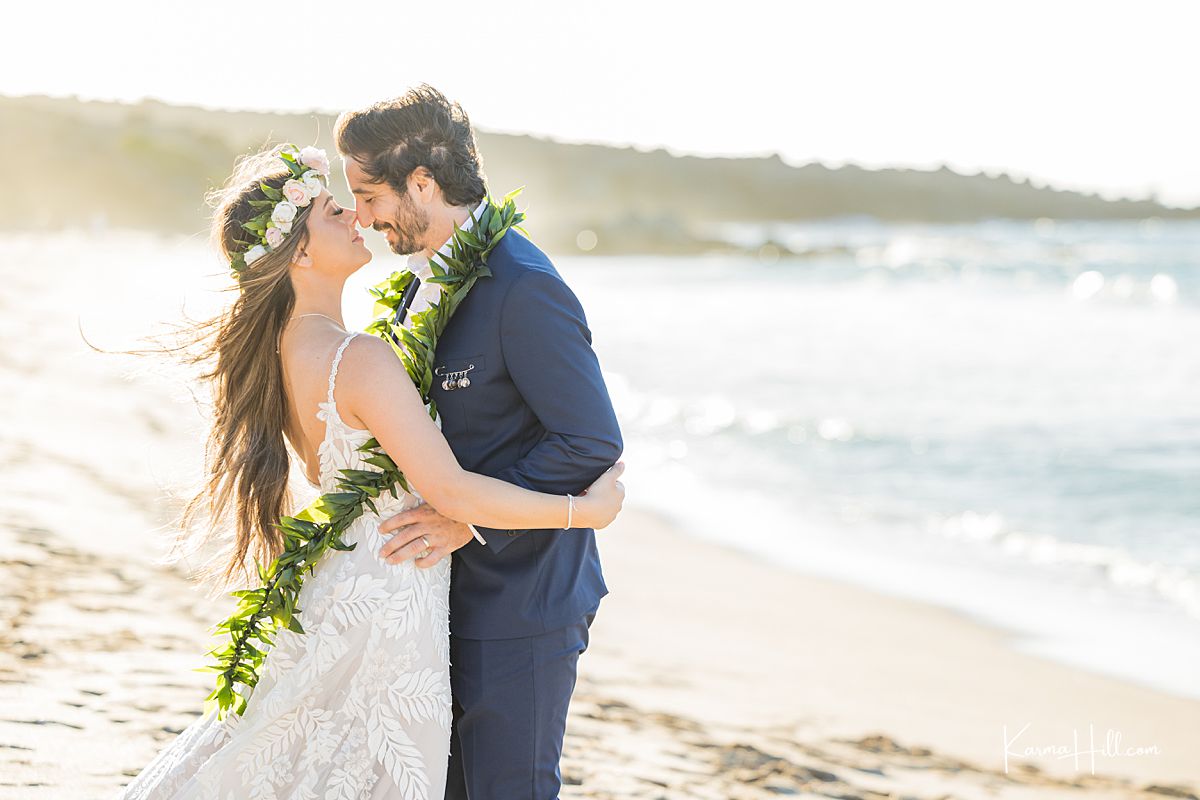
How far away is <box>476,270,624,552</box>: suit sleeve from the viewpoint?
2635 mm

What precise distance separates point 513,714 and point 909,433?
11.4m

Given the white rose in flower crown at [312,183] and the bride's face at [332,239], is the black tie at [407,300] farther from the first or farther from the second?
the white rose in flower crown at [312,183]

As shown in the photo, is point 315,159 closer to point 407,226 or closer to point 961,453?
point 407,226

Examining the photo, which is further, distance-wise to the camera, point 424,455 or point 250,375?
point 250,375

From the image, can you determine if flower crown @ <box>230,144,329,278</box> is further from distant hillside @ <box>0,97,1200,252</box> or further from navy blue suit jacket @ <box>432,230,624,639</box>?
distant hillside @ <box>0,97,1200,252</box>

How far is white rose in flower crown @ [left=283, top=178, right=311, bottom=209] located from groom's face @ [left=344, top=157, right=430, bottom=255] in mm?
121

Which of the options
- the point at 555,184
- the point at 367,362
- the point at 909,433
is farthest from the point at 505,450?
the point at 555,184

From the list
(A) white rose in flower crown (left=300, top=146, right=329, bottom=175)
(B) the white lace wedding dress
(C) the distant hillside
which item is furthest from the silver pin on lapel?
(C) the distant hillside

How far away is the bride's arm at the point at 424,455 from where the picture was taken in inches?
103

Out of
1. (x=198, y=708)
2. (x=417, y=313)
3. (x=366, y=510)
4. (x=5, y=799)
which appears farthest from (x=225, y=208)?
(x=198, y=708)

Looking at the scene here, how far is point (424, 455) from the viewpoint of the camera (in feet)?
8.54

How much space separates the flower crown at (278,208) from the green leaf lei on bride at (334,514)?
1.15ft

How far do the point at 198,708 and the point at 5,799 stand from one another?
1027 mm

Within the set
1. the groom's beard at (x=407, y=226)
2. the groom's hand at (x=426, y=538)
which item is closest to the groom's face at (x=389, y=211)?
the groom's beard at (x=407, y=226)
